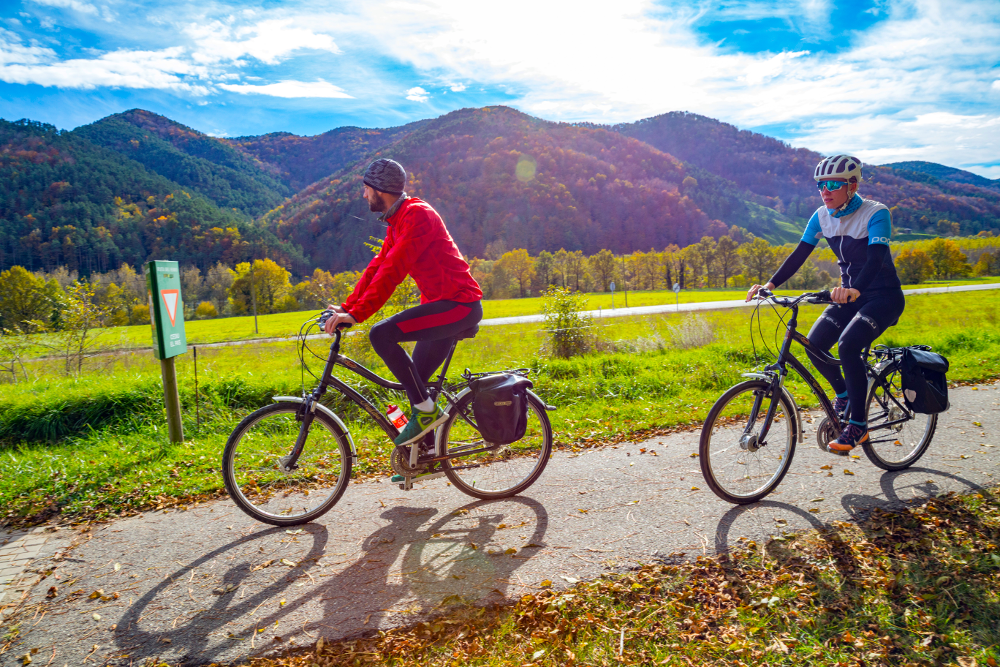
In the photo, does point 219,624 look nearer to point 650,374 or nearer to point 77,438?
point 77,438

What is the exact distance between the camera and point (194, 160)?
150 metres

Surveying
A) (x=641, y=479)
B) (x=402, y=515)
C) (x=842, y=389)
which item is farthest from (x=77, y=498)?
(x=842, y=389)

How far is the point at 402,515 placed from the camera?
3.92m

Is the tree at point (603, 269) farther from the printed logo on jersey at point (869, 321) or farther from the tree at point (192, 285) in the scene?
the printed logo on jersey at point (869, 321)

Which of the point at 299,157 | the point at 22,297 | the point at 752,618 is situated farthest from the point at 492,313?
the point at 299,157

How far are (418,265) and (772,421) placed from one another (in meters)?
2.72

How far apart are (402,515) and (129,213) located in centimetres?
11819

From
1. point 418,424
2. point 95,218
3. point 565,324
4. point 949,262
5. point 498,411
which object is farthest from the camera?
point 95,218

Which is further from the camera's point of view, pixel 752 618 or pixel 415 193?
pixel 415 193

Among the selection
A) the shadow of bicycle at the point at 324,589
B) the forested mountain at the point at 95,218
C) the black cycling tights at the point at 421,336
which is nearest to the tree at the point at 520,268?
the forested mountain at the point at 95,218

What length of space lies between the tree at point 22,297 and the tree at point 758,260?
6049 cm

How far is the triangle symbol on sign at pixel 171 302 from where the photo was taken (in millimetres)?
5445

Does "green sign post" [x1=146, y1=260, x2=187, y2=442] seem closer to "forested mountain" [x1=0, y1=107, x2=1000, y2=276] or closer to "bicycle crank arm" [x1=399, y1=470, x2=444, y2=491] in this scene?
"bicycle crank arm" [x1=399, y1=470, x2=444, y2=491]

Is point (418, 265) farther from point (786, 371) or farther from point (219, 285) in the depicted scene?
point (219, 285)
